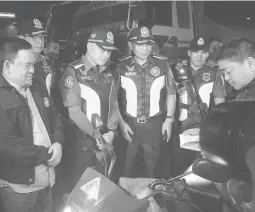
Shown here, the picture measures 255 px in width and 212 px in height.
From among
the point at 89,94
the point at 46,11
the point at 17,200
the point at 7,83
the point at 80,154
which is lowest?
the point at 17,200

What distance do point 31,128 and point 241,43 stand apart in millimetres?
1676

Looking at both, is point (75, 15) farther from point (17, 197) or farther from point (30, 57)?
point (17, 197)

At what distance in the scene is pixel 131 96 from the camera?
3795 millimetres

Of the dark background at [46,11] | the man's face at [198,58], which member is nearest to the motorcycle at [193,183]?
the man's face at [198,58]

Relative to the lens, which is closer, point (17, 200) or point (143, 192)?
point (143, 192)

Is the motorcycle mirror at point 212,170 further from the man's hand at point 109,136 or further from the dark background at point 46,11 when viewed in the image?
the dark background at point 46,11

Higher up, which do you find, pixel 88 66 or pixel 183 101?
pixel 88 66

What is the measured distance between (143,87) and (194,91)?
0.75 m

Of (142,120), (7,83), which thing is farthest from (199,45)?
(7,83)

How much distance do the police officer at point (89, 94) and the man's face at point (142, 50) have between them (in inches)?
16.8

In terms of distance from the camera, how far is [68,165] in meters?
3.99

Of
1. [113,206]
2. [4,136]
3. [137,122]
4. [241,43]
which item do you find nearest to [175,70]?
[137,122]

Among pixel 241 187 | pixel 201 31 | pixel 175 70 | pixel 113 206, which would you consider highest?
pixel 201 31

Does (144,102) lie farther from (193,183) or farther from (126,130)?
(193,183)
